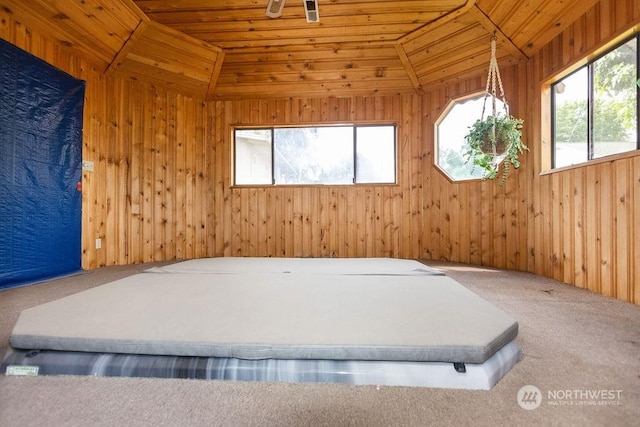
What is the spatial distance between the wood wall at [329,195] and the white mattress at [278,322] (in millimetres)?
1818

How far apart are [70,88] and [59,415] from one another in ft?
11.4

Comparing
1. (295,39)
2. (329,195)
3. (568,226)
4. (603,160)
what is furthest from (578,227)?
(295,39)

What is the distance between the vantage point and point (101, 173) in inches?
138

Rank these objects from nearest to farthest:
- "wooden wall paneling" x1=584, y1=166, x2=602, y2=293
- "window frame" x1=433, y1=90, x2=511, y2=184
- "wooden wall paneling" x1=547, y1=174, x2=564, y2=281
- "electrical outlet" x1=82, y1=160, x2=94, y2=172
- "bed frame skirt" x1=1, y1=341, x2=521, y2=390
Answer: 1. "bed frame skirt" x1=1, y1=341, x2=521, y2=390
2. "wooden wall paneling" x1=584, y1=166, x2=602, y2=293
3. "wooden wall paneling" x1=547, y1=174, x2=564, y2=281
4. "electrical outlet" x1=82, y1=160, x2=94, y2=172
5. "window frame" x1=433, y1=90, x2=511, y2=184

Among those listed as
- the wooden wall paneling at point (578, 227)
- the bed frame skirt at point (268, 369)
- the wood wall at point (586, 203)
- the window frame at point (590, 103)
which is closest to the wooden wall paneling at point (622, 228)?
the wood wall at point (586, 203)

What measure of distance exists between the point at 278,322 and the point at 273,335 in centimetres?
12

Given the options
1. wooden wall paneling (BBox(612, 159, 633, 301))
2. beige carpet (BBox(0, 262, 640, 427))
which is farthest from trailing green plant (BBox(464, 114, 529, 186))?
beige carpet (BBox(0, 262, 640, 427))

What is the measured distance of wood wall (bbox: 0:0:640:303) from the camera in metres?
2.66

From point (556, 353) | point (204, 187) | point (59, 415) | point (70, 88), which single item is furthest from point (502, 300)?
point (70, 88)

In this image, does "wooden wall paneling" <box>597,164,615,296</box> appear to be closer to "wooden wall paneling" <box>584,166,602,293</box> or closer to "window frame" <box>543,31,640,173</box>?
"wooden wall paneling" <box>584,166,602,293</box>

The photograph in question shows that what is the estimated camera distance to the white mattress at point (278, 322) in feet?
3.44

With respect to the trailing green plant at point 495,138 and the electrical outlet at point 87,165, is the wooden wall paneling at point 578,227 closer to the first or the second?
the trailing green plant at point 495,138

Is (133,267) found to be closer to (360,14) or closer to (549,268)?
(360,14)

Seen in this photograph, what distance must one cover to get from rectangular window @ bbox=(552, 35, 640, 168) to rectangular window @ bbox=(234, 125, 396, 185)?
6.25ft
